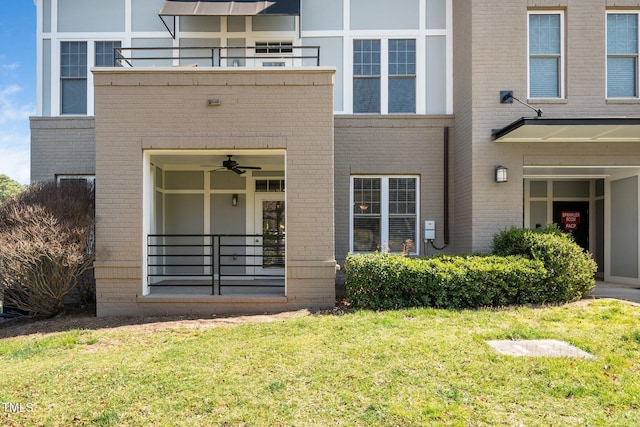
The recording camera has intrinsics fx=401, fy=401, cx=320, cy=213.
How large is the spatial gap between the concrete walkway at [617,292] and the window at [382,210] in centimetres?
394

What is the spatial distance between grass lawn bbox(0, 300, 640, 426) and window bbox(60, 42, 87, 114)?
625 cm

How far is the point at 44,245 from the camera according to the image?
681 centimetres

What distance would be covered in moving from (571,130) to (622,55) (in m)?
2.81

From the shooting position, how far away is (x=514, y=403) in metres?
Answer: 3.59

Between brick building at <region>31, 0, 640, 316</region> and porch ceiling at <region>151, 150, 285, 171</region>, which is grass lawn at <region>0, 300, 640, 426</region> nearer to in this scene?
brick building at <region>31, 0, 640, 316</region>

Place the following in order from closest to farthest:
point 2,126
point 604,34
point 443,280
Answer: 1. point 443,280
2. point 604,34
3. point 2,126

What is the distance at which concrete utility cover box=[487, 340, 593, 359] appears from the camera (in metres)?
4.58

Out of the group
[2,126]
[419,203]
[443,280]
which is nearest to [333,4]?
[419,203]

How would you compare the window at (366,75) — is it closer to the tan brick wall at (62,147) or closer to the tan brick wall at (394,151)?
the tan brick wall at (394,151)

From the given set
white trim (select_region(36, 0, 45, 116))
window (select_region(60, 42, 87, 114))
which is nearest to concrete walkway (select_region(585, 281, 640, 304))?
window (select_region(60, 42, 87, 114))

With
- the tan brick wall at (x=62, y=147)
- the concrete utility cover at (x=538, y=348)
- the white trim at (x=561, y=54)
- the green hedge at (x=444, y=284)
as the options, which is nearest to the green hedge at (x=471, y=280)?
the green hedge at (x=444, y=284)

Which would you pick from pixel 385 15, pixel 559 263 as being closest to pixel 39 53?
pixel 385 15

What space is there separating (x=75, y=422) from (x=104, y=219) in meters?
4.45

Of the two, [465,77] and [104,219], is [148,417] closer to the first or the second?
[104,219]
